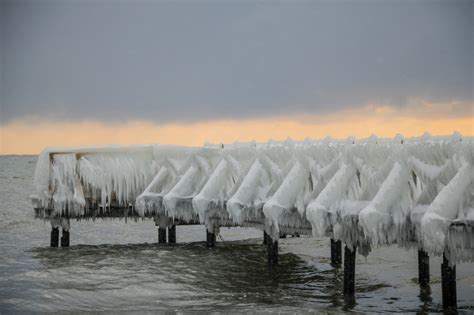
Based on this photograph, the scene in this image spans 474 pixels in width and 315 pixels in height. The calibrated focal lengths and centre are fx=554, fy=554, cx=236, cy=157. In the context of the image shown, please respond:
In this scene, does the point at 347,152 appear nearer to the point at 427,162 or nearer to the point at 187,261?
the point at 427,162

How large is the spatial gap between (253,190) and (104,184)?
644 cm

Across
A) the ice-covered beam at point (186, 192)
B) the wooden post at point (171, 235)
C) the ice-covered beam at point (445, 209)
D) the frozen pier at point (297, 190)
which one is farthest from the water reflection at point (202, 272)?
the ice-covered beam at point (445, 209)

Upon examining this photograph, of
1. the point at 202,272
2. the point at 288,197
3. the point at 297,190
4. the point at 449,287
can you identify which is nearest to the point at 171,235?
the point at 202,272

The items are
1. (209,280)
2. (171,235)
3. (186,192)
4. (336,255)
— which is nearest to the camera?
(209,280)

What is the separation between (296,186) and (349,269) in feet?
8.53

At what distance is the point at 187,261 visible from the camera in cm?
1853

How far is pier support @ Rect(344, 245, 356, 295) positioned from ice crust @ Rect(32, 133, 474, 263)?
1.94ft

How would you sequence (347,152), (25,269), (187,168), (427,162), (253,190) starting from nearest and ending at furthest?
(427,162) → (347,152) → (253,190) → (25,269) → (187,168)

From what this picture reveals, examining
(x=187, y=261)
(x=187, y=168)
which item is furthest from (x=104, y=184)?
(x=187, y=261)

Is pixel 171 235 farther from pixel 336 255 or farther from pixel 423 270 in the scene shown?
pixel 423 270

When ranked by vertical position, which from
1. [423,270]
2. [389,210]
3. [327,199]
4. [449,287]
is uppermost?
[327,199]

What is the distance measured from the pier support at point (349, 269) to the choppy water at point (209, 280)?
31cm

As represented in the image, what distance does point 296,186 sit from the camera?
14.5 metres

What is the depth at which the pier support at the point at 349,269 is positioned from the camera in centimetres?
1288
